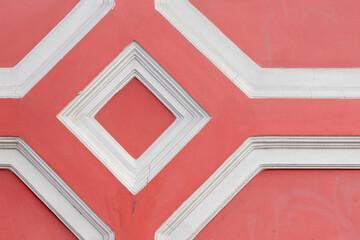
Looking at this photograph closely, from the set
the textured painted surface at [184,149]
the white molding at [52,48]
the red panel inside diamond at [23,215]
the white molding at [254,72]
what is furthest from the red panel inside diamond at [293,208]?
the white molding at [52,48]

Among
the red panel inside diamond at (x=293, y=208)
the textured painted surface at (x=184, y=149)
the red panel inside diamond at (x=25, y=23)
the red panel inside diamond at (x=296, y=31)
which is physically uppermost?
the red panel inside diamond at (x=25, y=23)

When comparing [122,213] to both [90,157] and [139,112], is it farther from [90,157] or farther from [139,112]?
[139,112]

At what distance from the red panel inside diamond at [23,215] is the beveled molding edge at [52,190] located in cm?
2

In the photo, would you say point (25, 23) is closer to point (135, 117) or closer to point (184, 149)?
point (135, 117)

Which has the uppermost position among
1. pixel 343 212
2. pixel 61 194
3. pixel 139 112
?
pixel 139 112

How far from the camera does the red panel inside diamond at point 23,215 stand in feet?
3.26

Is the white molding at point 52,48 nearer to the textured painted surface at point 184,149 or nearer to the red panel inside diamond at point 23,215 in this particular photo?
the textured painted surface at point 184,149

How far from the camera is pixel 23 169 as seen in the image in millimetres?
992

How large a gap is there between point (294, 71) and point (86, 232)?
2.41ft

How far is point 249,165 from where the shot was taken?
973mm

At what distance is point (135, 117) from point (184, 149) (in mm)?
168

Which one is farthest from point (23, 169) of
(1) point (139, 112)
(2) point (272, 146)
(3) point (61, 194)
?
(2) point (272, 146)

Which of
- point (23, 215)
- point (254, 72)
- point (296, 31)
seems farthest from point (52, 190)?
point (296, 31)

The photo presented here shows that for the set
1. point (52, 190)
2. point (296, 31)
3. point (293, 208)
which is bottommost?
point (293, 208)
